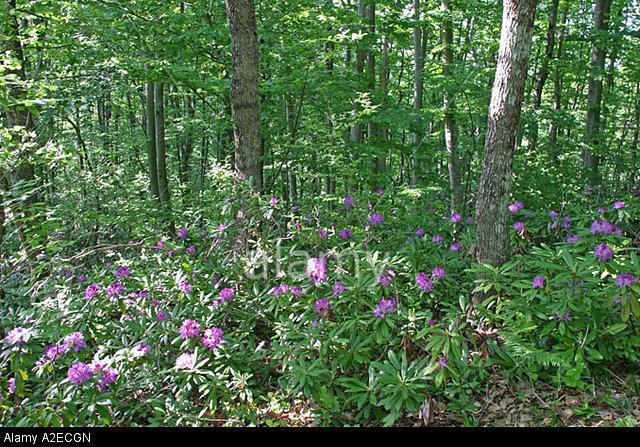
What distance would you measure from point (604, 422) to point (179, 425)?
2.75 meters

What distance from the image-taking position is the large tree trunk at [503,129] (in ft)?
11.8

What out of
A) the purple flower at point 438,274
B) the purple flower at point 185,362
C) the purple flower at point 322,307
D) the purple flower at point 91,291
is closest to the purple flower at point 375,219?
the purple flower at point 438,274

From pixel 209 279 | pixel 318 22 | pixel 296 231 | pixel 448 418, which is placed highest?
pixel 318 22

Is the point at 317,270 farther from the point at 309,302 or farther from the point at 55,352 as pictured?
the point at 55,352

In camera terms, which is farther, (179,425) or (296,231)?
(296,231)

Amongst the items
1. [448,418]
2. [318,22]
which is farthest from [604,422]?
[318,22]

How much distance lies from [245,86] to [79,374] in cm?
296

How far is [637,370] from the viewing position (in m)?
3.30

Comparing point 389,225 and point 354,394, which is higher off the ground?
point 389,225

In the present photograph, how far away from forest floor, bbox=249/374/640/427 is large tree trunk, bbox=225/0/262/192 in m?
2.13

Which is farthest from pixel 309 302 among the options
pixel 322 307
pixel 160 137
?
pixel 160 137

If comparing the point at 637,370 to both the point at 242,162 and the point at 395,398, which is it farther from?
the point at 242,162

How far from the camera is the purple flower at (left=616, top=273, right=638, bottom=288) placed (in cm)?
302

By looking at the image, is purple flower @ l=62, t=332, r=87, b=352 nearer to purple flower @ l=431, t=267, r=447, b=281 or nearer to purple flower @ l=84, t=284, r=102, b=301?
purple flower @ l=84, t=284, r=102, b=301
